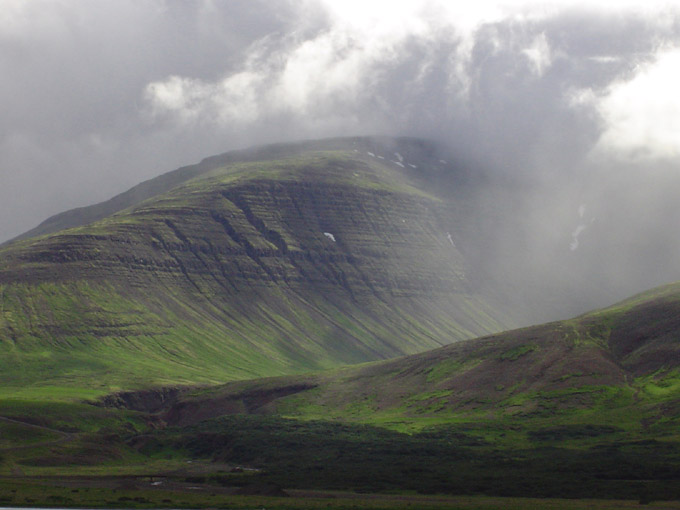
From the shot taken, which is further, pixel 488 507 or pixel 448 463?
pixel 448 463

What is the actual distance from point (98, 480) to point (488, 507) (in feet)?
241

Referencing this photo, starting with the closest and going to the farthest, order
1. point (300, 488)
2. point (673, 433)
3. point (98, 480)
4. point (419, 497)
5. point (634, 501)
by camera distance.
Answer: point (634, 501), point (419, 497), point (300, 488), point (98, 480), point (673, 433)

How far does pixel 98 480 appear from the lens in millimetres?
170750

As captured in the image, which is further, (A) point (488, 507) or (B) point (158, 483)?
(B) point (158, 483)

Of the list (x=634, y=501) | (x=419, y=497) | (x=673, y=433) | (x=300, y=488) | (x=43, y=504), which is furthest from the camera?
(x=673, y=433)

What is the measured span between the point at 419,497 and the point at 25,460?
8924 centimetres

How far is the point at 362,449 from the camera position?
198m

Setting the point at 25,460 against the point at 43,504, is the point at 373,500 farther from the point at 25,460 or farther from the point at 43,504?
the point at 25,460

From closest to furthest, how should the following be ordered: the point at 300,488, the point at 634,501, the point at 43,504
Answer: the point at 43,504 < the point at 634,501 < the point at 300,488

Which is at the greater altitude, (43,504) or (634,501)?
(43,504)

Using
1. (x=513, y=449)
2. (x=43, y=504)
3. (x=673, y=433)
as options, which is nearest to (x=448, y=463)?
(x=513, y=449)

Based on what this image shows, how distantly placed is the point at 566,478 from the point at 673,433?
4564 centimetres

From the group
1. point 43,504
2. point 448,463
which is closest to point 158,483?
point 43,504

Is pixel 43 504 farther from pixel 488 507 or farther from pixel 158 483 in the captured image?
pixel 488 507
